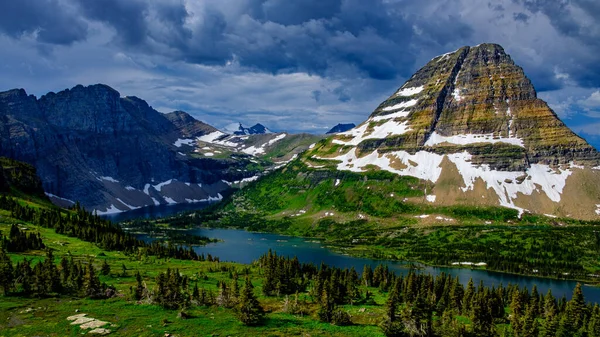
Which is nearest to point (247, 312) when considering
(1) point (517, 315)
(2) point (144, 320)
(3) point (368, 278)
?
(2) point (144, 320)

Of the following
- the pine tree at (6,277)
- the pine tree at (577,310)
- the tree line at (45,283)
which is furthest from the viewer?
the pine tree at (577,310)

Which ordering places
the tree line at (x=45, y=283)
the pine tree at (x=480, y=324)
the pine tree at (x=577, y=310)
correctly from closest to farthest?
the tree line at (x=45, y=283)
the pine tree at (x=480, y=324)
the pine tree at (x=577, y=310)

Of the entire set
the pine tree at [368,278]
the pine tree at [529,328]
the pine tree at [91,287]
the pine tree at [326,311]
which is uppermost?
the pine tree at [91,287]

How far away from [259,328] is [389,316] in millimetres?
22845

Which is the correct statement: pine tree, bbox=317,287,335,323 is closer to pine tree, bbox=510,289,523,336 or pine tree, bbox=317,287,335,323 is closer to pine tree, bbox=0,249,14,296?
pine tree, bbox=510,289,523,336

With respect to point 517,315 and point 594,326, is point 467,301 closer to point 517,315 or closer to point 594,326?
point 517,315

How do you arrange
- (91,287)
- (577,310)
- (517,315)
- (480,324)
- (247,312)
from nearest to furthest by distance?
(247,312), (91,287), (480,324), (517,315), (577,310)

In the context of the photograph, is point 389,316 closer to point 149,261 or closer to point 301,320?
point 301,320

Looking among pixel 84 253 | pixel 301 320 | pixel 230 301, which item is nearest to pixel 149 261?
pixel 84 253

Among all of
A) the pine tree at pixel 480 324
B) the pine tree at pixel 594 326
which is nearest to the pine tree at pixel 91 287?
the pine tree at pixel 480 324

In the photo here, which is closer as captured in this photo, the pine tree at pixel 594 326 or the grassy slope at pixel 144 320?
the grassy slope at pixel 144 320

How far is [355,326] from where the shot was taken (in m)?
71.4

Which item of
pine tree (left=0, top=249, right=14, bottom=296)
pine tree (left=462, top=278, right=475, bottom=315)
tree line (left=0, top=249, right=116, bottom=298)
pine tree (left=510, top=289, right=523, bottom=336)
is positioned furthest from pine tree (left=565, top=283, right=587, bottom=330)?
pine tree (left=0, top=249, right=14, bottom=296)

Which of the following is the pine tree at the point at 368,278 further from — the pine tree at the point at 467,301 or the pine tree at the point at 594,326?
the pine tree at the point at 594,326
